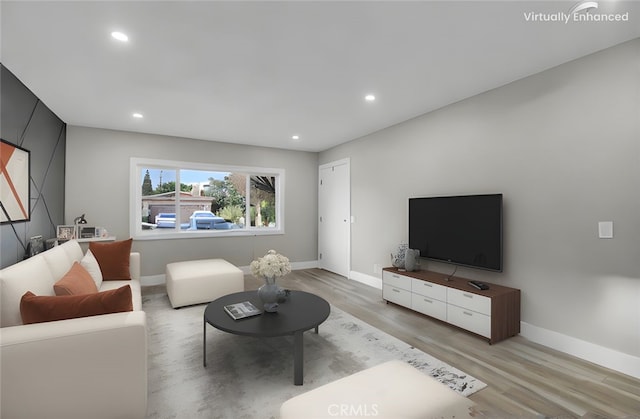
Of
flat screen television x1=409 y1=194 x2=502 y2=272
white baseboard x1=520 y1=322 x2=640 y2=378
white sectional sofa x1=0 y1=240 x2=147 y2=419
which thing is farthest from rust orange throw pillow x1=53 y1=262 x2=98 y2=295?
white baseboard x1=520 y1=322 x2=640 y2=378

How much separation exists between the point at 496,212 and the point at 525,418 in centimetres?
178

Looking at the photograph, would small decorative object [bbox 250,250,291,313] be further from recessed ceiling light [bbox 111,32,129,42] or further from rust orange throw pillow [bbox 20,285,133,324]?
recessed ceiling light [bbox 111,32,129,42]

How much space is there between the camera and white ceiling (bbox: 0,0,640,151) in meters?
1.90

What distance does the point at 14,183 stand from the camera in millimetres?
2781

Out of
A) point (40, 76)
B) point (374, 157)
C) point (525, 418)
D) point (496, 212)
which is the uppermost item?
point (40, 76)

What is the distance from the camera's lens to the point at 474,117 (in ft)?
10.8

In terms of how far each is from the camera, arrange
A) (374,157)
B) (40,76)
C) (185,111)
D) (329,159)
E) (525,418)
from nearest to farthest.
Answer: (525,418) → (40,76) → (185,111) → (374,157) → (329,159)

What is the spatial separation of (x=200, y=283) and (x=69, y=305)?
2.14 metres

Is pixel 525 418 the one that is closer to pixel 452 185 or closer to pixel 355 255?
pixel 452 185

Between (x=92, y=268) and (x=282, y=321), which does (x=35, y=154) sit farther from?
(x=282, y=321)

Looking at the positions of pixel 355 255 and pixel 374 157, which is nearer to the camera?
pixel 374 157

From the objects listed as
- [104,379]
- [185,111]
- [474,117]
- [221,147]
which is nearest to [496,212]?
[474,117]

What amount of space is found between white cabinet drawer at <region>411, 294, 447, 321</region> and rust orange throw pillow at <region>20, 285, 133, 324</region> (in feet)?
9.35

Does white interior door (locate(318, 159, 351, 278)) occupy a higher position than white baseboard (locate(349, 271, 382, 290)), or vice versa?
white interior door (locate(318, 159, 351, 278))
